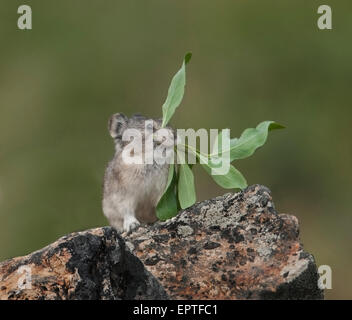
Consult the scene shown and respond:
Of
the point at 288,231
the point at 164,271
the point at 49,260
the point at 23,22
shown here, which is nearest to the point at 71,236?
the point at 49,260

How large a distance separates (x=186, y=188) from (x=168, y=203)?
210 mm

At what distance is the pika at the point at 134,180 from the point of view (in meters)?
6.86

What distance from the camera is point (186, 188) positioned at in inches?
236

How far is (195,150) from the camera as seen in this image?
244 inches

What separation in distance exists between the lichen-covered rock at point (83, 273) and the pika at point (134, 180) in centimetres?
213

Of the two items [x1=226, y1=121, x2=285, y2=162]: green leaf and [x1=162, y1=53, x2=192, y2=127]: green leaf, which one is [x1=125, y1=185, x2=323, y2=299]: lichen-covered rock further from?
[x1=162, y1=53, x2=192, y2=127]: green leaf

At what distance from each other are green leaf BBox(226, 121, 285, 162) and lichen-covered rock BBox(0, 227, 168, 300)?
152 centimetres

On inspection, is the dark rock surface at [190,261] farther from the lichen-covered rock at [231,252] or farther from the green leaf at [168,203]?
the green leaf at [168,203]

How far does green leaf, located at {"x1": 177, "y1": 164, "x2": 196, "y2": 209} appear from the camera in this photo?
584 cm

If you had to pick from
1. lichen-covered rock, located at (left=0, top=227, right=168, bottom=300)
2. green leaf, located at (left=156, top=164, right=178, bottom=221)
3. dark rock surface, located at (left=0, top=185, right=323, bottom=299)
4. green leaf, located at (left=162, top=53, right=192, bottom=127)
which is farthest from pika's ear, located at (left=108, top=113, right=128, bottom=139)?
lichen-covered rock, located at (left=0, top=227, right=168, bottom=300)

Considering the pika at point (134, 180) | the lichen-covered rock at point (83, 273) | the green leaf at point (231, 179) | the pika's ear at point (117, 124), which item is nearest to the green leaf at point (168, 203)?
the green leaf at point (231, 179)

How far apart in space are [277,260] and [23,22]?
12.1 metres

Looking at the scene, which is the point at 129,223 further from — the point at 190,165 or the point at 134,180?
the point at 190,165

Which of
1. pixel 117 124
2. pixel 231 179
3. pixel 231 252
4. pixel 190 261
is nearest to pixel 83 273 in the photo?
pixel 190 261
